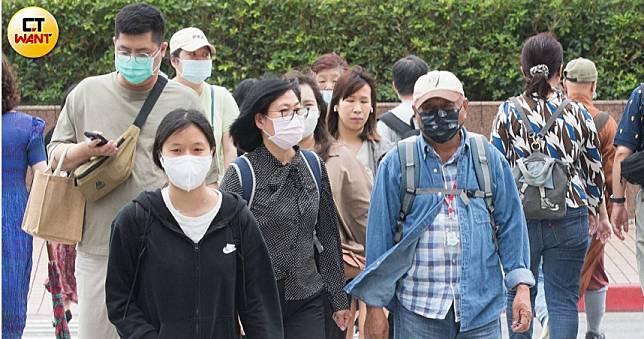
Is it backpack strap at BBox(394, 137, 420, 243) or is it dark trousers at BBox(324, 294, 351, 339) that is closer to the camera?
backpack strap at BBox(394, 137, 420, 243)

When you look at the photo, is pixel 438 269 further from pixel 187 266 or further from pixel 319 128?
pixel 319 128

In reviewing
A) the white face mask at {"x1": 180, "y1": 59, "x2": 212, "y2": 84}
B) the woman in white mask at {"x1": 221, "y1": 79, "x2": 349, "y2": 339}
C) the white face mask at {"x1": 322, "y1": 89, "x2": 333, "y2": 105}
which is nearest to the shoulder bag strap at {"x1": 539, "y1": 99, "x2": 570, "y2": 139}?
the white face mask at {"x1": 322, "y1": 89, "x2": 333, "y2": 105}

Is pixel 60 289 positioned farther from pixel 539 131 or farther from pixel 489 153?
pixel 489 153

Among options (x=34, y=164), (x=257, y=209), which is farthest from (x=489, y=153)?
(x=34, y=164)

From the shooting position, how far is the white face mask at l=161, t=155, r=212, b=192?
15.6 feet

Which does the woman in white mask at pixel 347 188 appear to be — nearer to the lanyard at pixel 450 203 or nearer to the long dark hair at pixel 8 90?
the lanyard at pixel 450 203

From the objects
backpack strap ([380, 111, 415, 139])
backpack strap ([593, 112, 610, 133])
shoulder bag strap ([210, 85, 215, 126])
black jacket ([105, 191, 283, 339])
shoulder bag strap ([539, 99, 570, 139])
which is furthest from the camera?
backpack strap ([593, 112, 610, 133])

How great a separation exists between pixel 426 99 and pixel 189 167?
1126 millimetres

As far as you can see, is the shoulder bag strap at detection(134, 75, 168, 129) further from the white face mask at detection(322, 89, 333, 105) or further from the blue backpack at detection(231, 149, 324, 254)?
the white face mask at detection(322, 89, 333, 105)

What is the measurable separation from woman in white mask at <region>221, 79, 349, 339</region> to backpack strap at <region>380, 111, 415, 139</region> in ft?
6.04

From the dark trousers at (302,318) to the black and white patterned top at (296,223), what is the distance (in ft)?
0.14

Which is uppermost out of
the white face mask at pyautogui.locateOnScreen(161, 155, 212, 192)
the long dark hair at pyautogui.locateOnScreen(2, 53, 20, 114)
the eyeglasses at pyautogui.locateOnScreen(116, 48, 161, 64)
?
the eyeglasses at pyautogui.locateOnScreen(116, 48, 161, 64)

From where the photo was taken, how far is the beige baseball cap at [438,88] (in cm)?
529

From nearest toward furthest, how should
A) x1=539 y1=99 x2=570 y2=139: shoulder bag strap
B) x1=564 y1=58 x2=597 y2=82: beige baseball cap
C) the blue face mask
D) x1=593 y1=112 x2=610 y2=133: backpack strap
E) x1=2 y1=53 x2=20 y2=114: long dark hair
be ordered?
the blue face mask, x1=2 y1=53 x2=20 y2=114: long dark hair, x1=539 y1=99 x2=570 y2=139: shoulder bag strap, x1=564 y1=58 x2=597 y2=82: beige baseball cap, x1=593 y1=112 x2=610 y2=133: backpack strap
